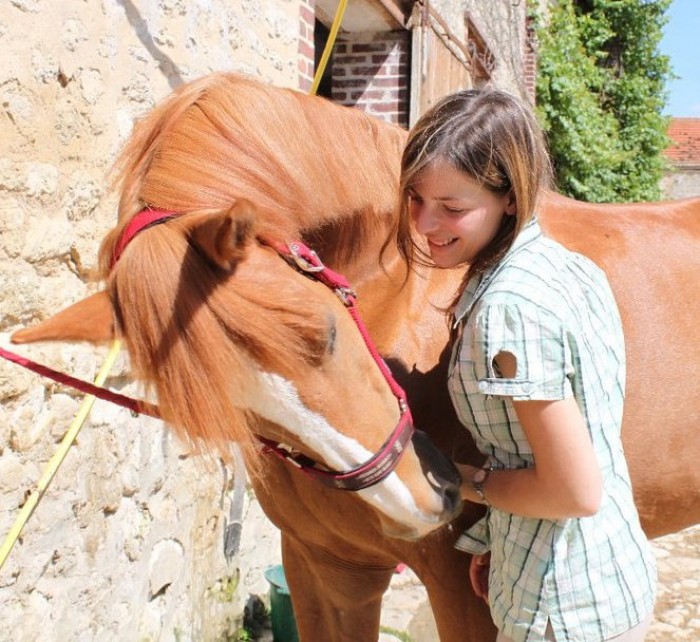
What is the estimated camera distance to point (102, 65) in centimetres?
247

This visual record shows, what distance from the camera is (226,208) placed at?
1438 mm

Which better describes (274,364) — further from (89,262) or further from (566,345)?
(89,262)

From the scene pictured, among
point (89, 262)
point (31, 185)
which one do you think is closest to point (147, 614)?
point (89, 262)

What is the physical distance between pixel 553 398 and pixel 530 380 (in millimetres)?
50

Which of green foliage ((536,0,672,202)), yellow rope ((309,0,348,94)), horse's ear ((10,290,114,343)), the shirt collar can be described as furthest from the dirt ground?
green foliage ((536,0,672,202))

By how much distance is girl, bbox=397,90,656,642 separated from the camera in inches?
53.1

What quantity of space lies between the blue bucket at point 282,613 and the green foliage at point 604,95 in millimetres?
8391

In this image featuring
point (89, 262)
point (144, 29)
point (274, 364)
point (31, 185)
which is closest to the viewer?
point (274, 364)

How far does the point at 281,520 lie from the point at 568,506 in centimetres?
101

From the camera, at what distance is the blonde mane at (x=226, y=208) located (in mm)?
1269

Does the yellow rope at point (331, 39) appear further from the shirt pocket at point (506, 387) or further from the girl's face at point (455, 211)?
the shirt pocket at point (506, 387)

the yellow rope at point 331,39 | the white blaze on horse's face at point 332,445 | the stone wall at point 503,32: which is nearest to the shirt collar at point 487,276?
the white blaze on horse's face at point 332,445

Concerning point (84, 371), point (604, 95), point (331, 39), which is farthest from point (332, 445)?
point (604, 95)

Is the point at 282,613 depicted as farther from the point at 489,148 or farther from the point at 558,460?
the point at 489,148
